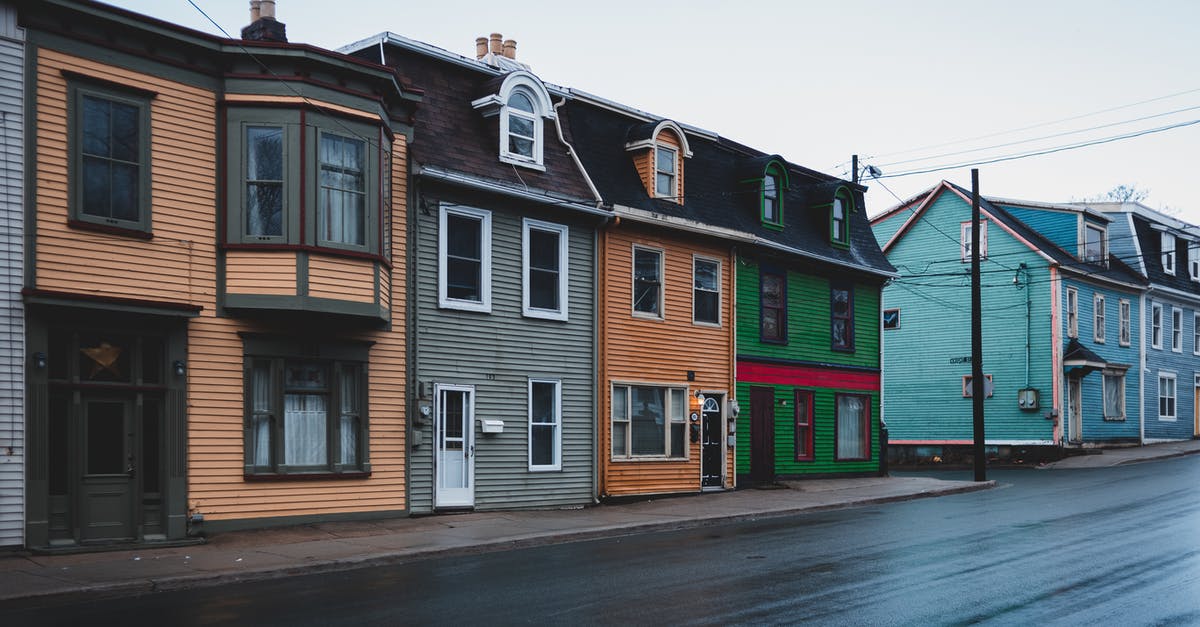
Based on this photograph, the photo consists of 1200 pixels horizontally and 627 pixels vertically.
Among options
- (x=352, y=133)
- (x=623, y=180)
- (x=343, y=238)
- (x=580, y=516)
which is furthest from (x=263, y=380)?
(x=623, y=180)

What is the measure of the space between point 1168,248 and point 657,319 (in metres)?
29.7

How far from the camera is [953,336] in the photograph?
40.3m

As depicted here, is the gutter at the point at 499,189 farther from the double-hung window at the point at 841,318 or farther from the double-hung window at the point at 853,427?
the double-hung window at the point at 853,427

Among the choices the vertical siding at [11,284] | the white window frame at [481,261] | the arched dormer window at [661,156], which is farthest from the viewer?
the arched dormer window at [661,156]

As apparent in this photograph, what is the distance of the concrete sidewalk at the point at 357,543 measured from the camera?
40.8 ft

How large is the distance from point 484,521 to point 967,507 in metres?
9.23

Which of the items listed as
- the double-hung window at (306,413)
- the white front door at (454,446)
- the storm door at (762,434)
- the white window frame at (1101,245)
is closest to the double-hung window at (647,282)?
the storm door at (762,434)

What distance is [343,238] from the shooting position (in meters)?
17.4

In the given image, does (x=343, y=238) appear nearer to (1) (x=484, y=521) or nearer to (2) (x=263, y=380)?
(2) (x=263, y=380)

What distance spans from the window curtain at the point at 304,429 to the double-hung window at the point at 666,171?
32.0 ft

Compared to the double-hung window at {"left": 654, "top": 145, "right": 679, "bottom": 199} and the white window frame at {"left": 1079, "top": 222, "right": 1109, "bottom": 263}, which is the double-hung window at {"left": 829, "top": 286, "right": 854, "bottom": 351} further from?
the white window frame at {"left": 1079, "top": 222, "right": 1109, "bottom": 263}

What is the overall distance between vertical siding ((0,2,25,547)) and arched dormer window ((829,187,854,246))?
2034cm

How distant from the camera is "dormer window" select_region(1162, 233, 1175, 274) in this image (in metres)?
44.1

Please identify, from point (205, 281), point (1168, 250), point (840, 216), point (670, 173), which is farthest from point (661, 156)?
point (1168, 250)
